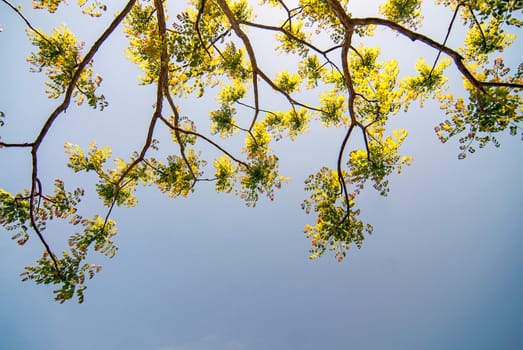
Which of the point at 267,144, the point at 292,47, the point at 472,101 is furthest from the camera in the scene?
the point at 267,144

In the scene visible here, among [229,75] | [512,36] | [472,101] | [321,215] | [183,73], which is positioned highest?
[229,75]

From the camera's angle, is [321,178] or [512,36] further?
[321,178]

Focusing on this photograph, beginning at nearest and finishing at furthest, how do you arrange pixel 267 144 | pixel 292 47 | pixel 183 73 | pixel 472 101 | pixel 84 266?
pixel 472 101 < pixel 84 266 < pixel 183 73 < pixel 292 47 < pixel 267 144

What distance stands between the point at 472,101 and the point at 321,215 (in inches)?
145

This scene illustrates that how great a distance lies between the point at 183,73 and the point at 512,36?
22.4 ft

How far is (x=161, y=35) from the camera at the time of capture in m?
5.50

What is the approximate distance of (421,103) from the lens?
699cm

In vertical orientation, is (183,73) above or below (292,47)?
below

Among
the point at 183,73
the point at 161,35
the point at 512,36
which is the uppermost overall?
the point at 183,73

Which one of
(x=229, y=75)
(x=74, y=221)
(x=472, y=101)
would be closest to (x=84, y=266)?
(x=74, y=221)

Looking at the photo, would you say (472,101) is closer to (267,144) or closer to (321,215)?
(321,215)

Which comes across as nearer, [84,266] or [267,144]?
[84,266]

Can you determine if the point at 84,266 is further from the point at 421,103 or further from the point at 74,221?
the point at 421,103

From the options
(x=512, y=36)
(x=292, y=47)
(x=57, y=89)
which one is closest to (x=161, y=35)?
(x=57, y=89)
